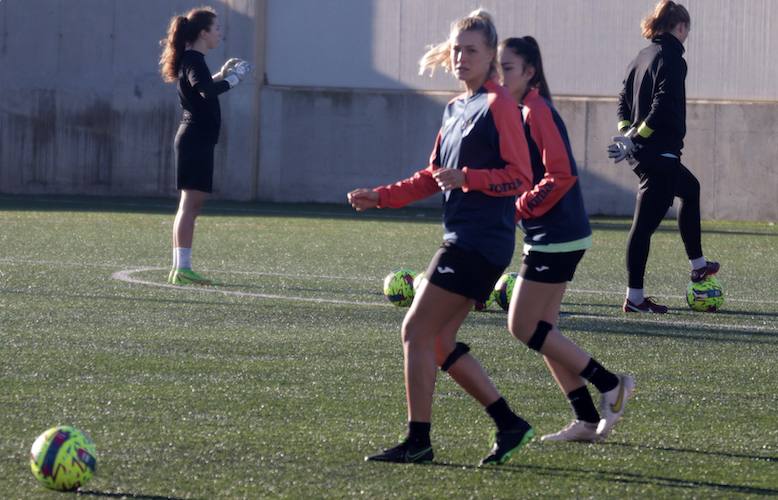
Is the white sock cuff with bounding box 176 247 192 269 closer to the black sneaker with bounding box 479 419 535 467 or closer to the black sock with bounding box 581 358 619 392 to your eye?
the black sock with bounding box 581 358 619 392

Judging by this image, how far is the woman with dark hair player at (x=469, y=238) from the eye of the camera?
5055 mm

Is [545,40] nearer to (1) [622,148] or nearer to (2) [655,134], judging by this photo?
(2) [655,134]

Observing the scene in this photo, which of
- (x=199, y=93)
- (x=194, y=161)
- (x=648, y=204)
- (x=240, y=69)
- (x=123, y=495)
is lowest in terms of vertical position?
(x=123, y=495)

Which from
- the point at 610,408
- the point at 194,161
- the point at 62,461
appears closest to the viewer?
the point at 62,461

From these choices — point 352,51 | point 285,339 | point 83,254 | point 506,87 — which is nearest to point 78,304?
point 285,339

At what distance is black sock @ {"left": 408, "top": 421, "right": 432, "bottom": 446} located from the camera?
5090 mm

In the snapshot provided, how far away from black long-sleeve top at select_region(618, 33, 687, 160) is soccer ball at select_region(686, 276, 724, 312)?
39.5 inches

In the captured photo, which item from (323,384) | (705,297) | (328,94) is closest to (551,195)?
(323,384)

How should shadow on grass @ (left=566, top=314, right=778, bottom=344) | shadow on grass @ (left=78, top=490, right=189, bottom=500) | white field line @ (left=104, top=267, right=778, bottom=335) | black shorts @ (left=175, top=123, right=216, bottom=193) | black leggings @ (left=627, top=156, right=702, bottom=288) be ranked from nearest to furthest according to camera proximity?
shadow on grass @ (left=78, top=490, right=189, bottom=500)
shadow on grass @ (left=566, top=314, right=778, bottom=344)
white field line @ (left=104, top=267, right=778, bottom=335)
black leggings @ (left=627, top=156, right=702, bottom=288)
black shorts @ (left=175, top=123, right=216, bottom=193)

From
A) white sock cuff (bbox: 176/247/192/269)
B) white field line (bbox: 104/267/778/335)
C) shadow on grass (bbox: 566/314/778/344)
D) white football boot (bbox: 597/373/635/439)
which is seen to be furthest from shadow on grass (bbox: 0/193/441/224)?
white football boot (bbox: 597/373/635/439)

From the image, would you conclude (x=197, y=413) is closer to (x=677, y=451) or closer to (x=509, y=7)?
(x=677, y=451)

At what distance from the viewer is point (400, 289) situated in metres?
9.64

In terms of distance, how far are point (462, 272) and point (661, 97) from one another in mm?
4892

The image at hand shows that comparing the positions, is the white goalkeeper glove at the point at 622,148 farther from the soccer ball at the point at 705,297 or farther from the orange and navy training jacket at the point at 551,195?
the orange and navy training jacket at the point at 551,195
